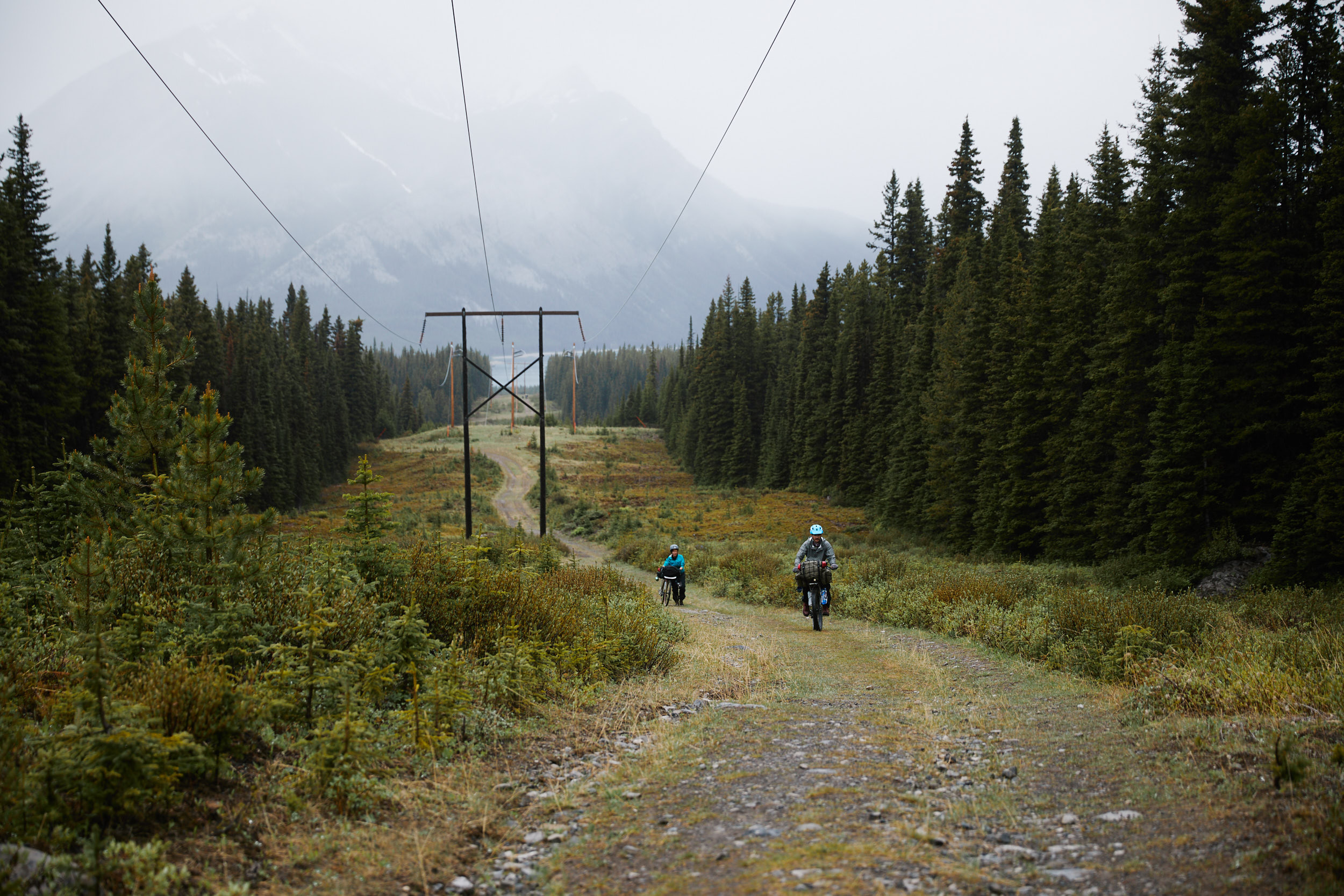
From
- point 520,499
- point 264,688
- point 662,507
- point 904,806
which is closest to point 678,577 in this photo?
point 264,688

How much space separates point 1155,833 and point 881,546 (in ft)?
117

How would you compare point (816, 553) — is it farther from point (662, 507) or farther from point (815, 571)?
point (662, 507)

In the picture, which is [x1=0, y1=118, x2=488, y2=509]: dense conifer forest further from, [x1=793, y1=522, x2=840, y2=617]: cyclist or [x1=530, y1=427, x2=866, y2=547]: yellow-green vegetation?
[x1=530, y1=427, x2=866, y2=547]: yellow-green vegetation

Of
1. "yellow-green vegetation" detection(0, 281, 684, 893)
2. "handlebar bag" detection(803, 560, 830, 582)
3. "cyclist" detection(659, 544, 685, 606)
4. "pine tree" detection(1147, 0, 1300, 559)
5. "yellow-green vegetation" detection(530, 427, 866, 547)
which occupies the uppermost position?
"pine tree" detection(1147, 0, 1300, 559)

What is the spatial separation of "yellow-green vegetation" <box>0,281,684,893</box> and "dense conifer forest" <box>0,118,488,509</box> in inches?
55.0

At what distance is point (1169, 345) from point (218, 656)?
80.7ft

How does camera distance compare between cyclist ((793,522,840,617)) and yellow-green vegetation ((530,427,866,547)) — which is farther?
yellow-green vegetation ((530,427,866,547))

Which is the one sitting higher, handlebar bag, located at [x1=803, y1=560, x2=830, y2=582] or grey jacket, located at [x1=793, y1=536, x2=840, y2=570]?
grey jacket, located at [x1=793, y1=536, x2=840, y2=570]

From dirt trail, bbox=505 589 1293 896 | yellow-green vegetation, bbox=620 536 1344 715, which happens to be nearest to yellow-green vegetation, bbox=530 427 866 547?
yellow-green vegetation, bbox=620 536 1344 715

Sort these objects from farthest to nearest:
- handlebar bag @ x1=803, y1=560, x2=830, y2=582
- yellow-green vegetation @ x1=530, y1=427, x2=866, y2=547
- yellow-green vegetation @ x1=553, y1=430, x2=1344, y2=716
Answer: yellow-green vegetation @ x1=530, y1=427, x2=866, y2=547, handlebar bag @ x1=803, y1=560, x2=830, y2=582, yellow-green vegetation @ x1=553, y1=430, x2=1344, y2=716

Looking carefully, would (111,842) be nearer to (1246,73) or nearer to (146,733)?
(146,733)

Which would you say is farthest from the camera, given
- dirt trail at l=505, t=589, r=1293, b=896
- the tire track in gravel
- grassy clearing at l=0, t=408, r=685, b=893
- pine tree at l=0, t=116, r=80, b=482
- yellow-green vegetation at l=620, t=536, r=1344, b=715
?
the tire track in gravel

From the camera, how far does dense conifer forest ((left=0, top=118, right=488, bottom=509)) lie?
33938mm

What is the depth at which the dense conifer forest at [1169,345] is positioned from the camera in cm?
1858
